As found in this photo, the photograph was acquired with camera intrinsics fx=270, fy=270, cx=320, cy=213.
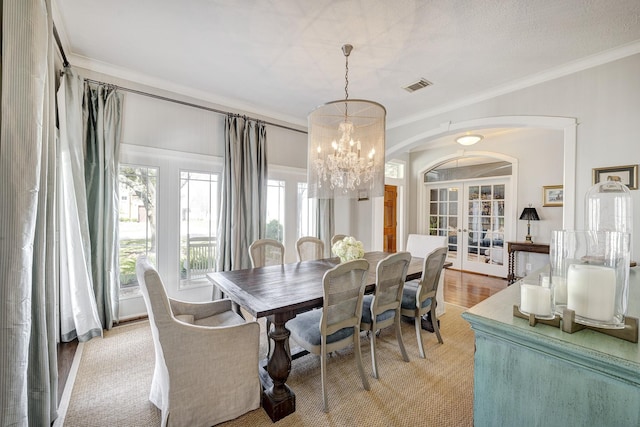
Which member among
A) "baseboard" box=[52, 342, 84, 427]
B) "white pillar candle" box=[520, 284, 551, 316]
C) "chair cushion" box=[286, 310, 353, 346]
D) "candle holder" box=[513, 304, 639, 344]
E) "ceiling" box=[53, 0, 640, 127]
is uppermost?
"ceiling" box=[53, 0, 640, 127]

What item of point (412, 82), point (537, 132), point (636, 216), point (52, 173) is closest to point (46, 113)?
point (52, 173)

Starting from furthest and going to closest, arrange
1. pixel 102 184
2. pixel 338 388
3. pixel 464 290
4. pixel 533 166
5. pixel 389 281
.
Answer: pixel 533 166 < pixel 464 290 < pixel 102 184 < pixel 389 281 < pixel 338 388

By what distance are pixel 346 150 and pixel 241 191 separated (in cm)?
176

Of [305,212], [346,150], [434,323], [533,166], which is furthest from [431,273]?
[533,166]

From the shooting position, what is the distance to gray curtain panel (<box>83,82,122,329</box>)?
2.75 meters

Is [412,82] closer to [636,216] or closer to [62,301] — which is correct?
[636,216]

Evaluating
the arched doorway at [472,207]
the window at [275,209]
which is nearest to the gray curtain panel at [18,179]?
the window at [275,209]

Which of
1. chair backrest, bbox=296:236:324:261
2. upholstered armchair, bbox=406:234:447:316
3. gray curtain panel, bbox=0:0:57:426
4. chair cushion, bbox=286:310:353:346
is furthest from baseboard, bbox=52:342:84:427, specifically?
upholstered armchair, bbox=406:234:447:316

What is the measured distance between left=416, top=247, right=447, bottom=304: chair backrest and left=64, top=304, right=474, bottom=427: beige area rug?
21.5 inches

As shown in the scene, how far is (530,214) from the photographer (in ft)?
15.6

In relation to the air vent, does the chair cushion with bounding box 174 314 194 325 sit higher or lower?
lower

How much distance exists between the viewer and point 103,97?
281cm

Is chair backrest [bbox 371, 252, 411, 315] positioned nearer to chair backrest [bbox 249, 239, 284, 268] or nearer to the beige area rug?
the beige area rug

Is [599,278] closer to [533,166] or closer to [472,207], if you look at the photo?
[533,166]
